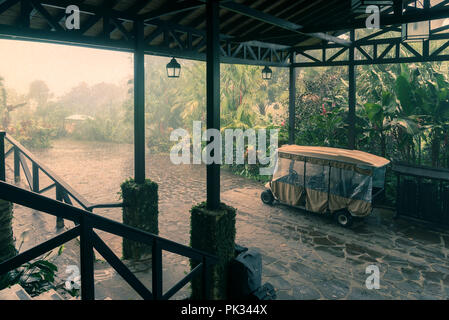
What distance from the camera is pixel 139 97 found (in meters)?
8.17

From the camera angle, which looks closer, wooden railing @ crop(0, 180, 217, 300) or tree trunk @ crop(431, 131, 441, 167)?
wooden railing @ crop(0, 180, 217, 300)

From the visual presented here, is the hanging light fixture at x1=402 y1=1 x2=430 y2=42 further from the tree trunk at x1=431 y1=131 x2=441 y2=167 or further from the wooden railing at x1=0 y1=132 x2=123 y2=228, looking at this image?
the wooden railing at x1=0 y1=132 x2=123 y2=228

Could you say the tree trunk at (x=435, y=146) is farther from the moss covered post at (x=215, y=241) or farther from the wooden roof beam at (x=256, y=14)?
the moss covered post at (x=215, y=241)

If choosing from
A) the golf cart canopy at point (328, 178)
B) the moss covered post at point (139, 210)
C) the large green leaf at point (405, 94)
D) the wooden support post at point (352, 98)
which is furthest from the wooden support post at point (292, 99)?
the moss covered post at point (139, 210)

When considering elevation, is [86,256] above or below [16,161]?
below

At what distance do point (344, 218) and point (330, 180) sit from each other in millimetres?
1156

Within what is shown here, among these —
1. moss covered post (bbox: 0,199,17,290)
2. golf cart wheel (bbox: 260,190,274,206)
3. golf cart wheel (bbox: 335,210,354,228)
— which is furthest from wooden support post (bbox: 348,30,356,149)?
moss covered post (bbox: 0,199,17,290)

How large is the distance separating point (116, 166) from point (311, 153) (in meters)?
12.7

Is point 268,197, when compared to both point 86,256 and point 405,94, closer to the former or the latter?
point 405,94

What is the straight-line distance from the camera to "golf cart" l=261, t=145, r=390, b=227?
1026 centimetres

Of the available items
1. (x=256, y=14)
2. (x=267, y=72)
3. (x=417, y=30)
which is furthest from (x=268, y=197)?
(x=417, y=30)

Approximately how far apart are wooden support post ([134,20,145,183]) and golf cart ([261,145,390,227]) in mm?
5197
